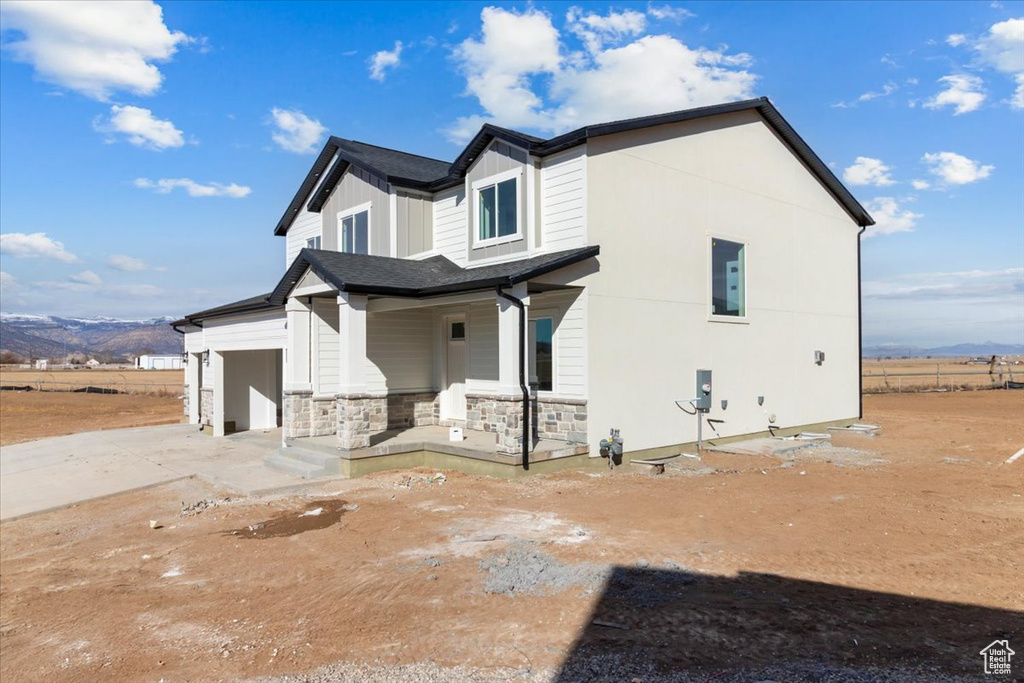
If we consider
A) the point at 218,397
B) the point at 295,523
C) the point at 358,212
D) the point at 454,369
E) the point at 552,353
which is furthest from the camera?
the point at 218,397

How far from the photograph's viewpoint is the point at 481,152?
1309 cm

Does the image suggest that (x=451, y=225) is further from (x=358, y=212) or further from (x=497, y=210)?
(x=358, y=212)

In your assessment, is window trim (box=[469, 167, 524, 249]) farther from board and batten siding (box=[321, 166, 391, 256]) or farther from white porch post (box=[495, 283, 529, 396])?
board and batten siding (box=[321, 166, 391, 256])

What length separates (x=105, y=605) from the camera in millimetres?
6129

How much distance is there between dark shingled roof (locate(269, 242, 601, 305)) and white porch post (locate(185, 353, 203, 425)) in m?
7.74

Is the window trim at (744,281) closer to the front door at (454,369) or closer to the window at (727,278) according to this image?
the window at (727,278)

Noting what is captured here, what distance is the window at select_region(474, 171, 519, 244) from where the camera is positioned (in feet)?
40.9

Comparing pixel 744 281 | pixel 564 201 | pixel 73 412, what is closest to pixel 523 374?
pixel 564 201

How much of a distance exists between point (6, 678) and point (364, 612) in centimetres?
271

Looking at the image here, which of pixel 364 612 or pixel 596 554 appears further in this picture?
pixel 596 554

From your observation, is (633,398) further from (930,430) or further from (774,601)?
(930,430)

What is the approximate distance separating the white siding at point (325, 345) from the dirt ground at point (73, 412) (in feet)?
40.9

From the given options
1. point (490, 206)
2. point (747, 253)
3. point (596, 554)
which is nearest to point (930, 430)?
point (747, 253)

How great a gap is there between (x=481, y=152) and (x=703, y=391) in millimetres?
6874
